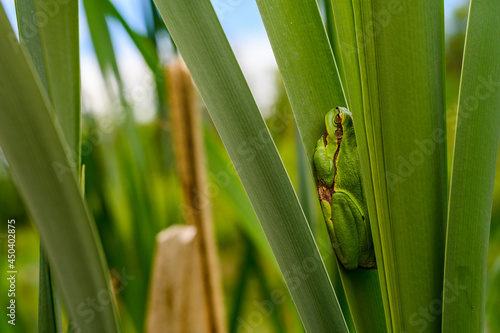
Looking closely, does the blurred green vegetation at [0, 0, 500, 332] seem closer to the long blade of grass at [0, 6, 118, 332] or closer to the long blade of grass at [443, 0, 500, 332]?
the long blade of grass at [443, 0, 500, 332]

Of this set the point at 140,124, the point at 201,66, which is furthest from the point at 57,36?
the point at 140,124

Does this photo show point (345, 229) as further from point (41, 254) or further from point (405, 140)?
point (41, 254)

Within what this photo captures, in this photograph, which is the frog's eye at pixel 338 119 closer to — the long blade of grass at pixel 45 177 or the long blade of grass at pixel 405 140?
the long blade of grass at pixel 405 140

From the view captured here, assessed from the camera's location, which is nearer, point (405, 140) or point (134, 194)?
point (405, 140)

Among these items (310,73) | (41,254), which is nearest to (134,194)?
(41,254)

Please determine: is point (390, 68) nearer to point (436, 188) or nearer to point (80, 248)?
point (436, 188)

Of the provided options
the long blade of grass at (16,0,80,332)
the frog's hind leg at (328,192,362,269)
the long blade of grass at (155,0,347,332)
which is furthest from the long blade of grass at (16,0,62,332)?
the frog's hind leg at (328,192,362,269)
